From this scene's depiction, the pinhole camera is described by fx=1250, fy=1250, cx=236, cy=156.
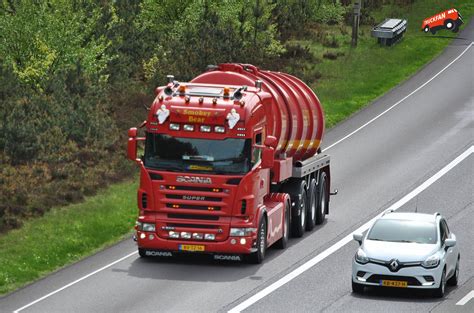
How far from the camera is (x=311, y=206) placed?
120 feet

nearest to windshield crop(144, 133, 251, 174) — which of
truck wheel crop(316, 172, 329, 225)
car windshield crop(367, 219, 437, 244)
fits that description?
car windshield crop(367, 219, 437, 244)

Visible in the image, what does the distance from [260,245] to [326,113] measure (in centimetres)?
2436

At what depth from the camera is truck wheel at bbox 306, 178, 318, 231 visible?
36.5m

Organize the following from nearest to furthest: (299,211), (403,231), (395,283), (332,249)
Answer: (395,283), (403,231), (332,249), (299,211)

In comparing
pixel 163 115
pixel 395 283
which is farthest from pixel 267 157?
pixel 395 283

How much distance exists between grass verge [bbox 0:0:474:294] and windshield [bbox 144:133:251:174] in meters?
4.18

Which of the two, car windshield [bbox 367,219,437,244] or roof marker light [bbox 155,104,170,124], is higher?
roof marker light [bbox 155,104,170,124]

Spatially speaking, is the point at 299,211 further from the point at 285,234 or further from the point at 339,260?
the point at 339,260

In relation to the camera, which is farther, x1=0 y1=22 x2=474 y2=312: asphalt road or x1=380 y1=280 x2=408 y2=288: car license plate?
x1=380 y1=280 x2=408 y2=288: car license plate

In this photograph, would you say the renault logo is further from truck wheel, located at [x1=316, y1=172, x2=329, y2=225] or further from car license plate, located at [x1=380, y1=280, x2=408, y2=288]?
truck wheel, located at [x1=316, y1=172, x2=329, y2=225]

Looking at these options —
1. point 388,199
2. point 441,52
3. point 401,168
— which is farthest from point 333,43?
point 388,199

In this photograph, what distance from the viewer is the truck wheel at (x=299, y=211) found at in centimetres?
3528

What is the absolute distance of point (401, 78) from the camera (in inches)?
2527

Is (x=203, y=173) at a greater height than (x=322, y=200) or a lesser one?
greater
